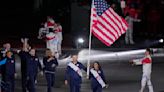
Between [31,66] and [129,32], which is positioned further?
[129,32]

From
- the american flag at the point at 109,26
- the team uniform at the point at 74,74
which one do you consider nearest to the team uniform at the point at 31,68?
the team uniform at the point at 74,74

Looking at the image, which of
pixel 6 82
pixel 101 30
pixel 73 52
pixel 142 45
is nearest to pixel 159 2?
pixel 142 45

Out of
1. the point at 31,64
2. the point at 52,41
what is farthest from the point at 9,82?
the point at 52,41

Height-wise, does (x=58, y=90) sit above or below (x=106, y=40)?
below

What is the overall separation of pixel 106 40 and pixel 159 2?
54.6 feet

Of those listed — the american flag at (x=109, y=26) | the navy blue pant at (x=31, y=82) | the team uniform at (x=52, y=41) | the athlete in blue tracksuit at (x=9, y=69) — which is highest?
the american flag at (x=109, y=26)

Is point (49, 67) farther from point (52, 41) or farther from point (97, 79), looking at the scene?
point (52, 41)

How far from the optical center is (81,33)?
1439 inches

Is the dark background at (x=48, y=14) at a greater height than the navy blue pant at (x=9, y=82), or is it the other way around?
the dark background at (x=48, y=14)

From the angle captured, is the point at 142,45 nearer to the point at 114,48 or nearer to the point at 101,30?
the point at 114,48

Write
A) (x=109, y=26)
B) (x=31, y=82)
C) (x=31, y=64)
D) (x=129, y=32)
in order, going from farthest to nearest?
(x=129, y=32) → (x=109, y=26) → (x=31, y=82) → (x=31, y=64)

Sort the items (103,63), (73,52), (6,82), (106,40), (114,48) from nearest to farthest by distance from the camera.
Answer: (6,82), (106,40), (103,63), (73,52), (114,48)

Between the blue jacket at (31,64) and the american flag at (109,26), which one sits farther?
the american flag at (109,26)

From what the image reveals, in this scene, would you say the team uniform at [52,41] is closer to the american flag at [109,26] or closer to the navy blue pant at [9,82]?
the american flag at [109,26]
